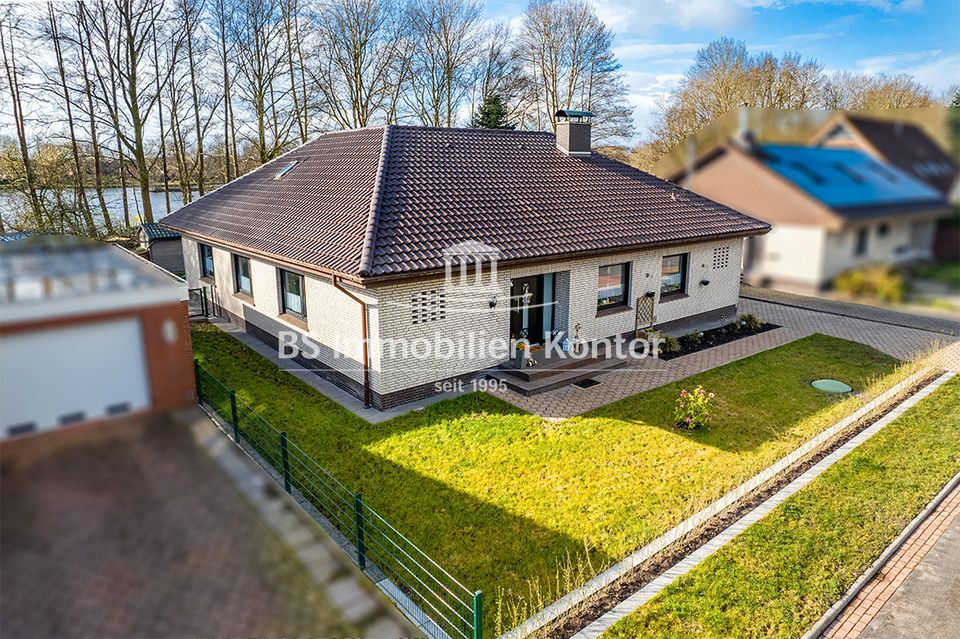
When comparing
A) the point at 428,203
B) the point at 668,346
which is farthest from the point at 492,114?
the point at 668,346

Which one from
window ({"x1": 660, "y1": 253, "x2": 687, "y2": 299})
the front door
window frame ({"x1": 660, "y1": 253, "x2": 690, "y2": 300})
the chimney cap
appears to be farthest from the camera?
window frame ({"x1": 660, "y1": 253, "x2": 690, "y2": 300})

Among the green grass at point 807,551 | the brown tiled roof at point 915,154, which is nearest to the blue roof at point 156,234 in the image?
the green grass at point 807,551

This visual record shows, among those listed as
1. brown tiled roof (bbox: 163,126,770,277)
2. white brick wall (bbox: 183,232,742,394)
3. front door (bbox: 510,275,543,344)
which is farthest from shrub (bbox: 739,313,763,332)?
front door (bbox: 510,275,543,344)

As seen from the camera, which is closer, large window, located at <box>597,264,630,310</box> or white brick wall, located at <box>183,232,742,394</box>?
white brick wall, located at <box>183,232,742,394</box>

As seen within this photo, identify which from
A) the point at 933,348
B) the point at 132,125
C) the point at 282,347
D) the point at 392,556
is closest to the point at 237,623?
the point at 392,556

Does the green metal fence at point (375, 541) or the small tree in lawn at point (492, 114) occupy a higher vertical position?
the small tree in lawn at point (492, 114)

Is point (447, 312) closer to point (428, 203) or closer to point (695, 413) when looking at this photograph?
point (428, 203)

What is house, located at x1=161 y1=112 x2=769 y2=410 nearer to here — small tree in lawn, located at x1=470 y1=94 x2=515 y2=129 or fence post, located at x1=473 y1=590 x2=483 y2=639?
fence post, located at x1=473 y1=590 x2=483 y2=639

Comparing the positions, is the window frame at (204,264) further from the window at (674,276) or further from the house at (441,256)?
the window at (674,276)
